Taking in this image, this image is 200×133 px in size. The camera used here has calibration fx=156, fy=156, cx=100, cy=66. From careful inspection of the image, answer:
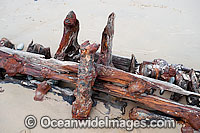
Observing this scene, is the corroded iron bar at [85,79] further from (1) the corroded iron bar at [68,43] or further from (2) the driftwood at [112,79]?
(1) the corroded iron bar at [68,43]

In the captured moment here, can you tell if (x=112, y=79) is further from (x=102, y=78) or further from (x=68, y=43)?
(x=68, y=43)

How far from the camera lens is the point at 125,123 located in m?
2.20

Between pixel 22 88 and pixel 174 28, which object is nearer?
pixel 22 88

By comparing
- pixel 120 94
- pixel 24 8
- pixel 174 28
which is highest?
pixel 24 8

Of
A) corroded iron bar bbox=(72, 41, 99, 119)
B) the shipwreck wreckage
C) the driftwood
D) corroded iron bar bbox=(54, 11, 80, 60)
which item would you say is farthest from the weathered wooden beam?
corroded iron bar bbox=(72, 41, 99, 119)

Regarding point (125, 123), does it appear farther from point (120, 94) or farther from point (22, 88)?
point (22, 88)

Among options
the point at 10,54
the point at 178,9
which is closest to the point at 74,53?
the point at 10,54

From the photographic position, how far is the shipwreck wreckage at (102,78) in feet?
6.24

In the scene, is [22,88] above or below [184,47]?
below

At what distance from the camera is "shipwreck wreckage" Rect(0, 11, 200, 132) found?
74.9 inches

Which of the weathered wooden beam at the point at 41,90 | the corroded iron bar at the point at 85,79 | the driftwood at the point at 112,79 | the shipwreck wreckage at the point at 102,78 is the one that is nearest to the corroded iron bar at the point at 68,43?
the shipwreck wreckage at the point at 102,78

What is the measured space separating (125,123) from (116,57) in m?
1.19

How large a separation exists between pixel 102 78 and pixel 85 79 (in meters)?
0.31

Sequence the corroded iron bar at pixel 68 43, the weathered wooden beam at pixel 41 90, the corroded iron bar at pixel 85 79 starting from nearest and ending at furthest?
the corroded iron bar at pixel 85 79, the weathered wooden beam at pixel 41 90, the corroded iron bar at pixel 68 43
